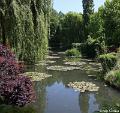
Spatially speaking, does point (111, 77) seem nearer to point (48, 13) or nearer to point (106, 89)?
point (106, 89)

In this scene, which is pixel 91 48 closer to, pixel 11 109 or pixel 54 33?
pixel 54 33

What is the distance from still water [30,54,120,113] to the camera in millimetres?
16391

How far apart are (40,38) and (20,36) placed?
2030 millimetres

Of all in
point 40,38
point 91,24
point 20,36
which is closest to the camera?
point 20,36

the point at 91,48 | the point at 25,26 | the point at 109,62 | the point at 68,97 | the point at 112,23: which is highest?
the point at 112,23

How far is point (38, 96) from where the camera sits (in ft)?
62.6

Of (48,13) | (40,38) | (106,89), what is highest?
(48,13)

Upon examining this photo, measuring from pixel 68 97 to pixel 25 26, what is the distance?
5488 mm

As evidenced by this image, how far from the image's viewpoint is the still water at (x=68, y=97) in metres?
16.4

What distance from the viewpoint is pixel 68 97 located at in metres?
19.0

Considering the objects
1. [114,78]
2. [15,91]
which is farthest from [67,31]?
[15,91]

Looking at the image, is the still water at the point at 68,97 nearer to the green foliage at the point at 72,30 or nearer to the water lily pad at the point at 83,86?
the water lily pad at the point at 83,86

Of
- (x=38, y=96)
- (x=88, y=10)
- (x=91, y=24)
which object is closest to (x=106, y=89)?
(x=38, y=96)

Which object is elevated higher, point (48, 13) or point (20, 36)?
point (48, 13)
